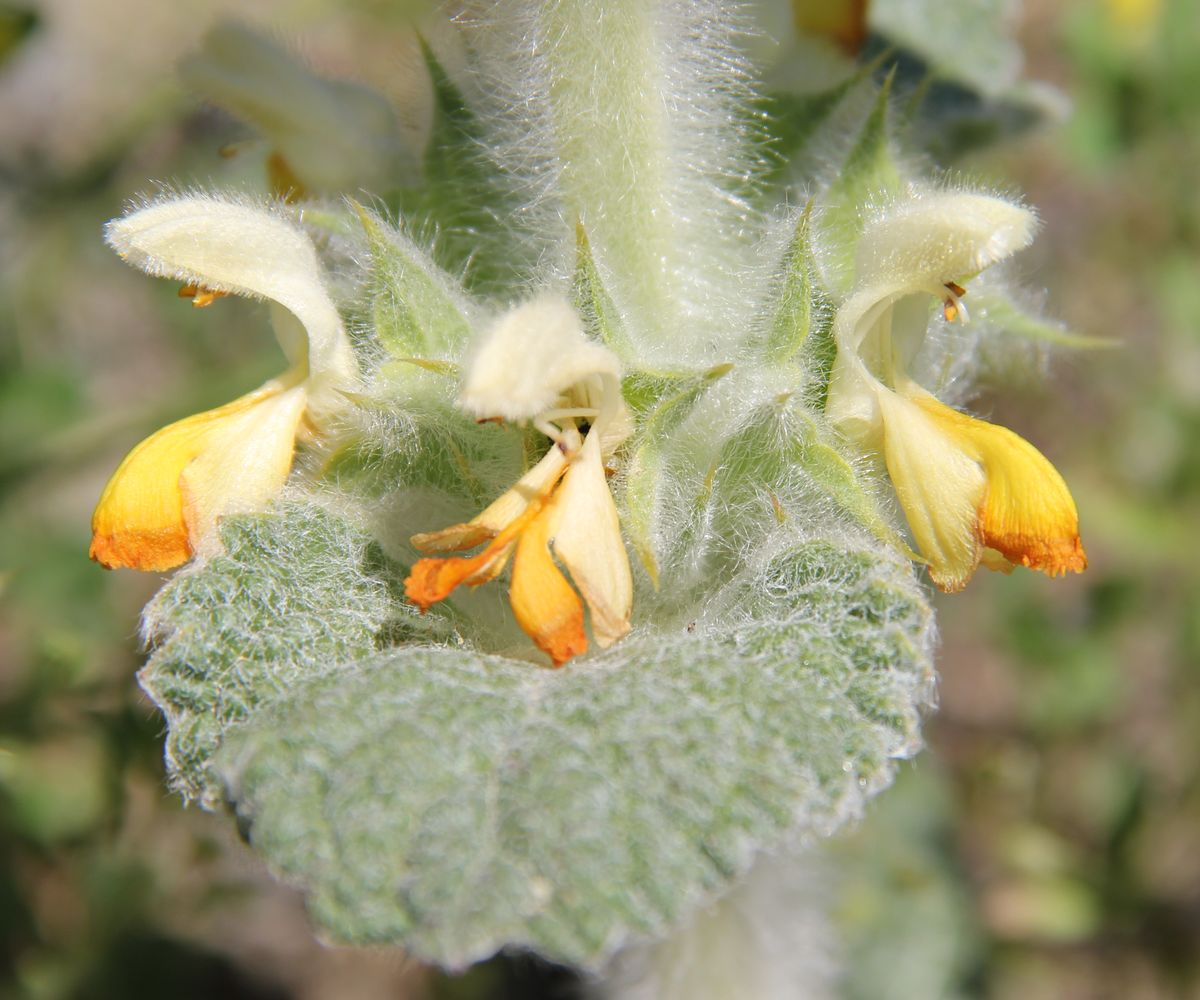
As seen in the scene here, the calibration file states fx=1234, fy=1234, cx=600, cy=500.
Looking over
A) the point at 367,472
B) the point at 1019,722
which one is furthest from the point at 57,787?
the point at 1019,722

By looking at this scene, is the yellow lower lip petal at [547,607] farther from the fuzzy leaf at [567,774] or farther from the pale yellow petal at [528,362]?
the pale yellow petal at [528,362]

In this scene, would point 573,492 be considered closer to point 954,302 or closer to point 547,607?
point 547,607

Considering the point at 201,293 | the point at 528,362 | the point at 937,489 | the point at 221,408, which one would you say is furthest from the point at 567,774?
the point at 201,293

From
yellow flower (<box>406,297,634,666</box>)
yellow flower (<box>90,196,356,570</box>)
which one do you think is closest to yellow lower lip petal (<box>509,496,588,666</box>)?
yellow flower (<box>406,297,634,666</box>)

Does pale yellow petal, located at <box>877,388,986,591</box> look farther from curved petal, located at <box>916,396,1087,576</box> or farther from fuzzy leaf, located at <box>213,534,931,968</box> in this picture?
fuzzy leaf, located at <box>213,534,931,968</box>

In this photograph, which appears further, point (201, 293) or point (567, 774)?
point (201, 293)

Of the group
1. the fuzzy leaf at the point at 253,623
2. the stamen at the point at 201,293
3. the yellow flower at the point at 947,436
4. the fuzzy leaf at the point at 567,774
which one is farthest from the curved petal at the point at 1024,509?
the stamen at the point at 201,293
